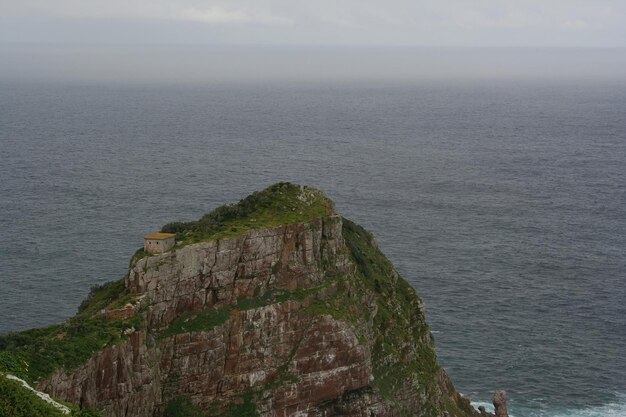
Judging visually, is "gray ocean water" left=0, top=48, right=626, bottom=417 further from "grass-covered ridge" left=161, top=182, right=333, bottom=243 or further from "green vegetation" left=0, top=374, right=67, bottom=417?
"green vegetation" left=0, top=374, right=67, bottom=417

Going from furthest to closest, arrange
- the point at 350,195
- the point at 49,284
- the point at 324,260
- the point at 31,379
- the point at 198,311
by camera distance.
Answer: the point at 350,195, the point at 49,284, the point at 324,260, the point at 198,311, the point at 31,379

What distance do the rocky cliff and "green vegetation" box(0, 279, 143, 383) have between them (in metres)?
0.09

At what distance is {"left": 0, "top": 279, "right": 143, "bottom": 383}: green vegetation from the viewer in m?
54.3

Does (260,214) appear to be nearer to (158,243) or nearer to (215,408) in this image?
(158,243)

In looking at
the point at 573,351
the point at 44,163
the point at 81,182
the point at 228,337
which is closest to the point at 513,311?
the point at 573,351

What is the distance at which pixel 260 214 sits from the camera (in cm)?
7162

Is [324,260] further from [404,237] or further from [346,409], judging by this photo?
[404,237]

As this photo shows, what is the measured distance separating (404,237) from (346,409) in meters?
65.6

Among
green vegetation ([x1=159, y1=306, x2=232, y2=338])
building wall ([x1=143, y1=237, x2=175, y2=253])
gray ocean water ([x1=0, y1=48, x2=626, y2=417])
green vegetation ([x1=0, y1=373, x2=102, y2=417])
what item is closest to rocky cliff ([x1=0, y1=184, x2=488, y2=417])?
green vegetation ([x1=159, y1=306, x2=232, y2=338])

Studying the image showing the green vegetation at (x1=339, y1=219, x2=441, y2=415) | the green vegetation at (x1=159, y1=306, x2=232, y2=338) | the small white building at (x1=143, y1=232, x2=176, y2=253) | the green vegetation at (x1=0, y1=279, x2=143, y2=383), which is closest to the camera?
the green vegetation at (x1=0, y1=279, x2=143, y2=383)

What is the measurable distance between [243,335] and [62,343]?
42.9ft

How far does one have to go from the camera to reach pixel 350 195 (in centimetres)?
15900

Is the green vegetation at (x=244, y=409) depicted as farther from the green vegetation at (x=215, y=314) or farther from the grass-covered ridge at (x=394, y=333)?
the grass-covered ridge at (x=394, y=333)

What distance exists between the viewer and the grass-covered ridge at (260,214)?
67300 mm
